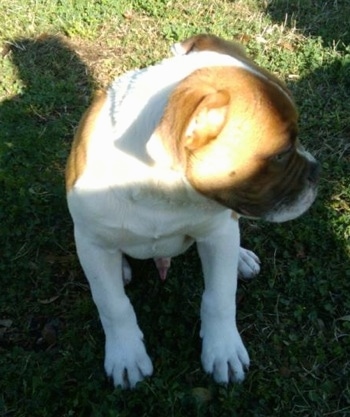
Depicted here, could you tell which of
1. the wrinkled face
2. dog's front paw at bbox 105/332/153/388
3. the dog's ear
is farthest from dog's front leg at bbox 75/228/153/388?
the dog's ear

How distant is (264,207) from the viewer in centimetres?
239

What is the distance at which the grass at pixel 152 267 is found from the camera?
2.85 meters

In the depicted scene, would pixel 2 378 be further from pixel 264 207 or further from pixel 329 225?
pixel 329 225

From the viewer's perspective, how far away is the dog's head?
205 centimetres

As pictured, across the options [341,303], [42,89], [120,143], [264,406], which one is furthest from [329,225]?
[42,89]

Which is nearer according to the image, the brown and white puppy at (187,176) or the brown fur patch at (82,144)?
the brown and white puppy at (187,176)

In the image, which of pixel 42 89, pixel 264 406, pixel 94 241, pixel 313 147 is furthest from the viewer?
pixel 42 89

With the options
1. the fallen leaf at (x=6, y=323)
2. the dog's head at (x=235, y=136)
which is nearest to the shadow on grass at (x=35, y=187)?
the fallen leaf at (x=6, y=323)

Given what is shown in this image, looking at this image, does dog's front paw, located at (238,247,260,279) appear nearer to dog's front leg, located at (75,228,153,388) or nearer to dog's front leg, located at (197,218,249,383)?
dog's front leg, located at (197,218,249,383)

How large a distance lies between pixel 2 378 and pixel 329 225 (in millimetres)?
1778

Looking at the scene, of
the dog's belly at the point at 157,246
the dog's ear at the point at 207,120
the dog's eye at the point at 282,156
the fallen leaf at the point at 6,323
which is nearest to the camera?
the dog's ear at the point at 207,120

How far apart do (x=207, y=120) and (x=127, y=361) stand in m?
1.27

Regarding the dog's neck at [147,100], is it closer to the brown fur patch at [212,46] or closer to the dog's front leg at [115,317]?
the brown fur patch at [212,46]

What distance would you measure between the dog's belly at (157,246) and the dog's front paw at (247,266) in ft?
1.91
